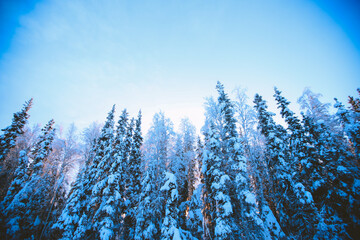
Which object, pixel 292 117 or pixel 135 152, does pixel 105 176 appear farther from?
pixel 292 117

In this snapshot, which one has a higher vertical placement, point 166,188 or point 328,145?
point 328,145

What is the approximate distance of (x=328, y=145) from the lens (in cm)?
1411

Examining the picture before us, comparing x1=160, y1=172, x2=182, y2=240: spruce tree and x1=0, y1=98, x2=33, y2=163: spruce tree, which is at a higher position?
x1=0, y1=98, x2=33, y2=163: spruce tree

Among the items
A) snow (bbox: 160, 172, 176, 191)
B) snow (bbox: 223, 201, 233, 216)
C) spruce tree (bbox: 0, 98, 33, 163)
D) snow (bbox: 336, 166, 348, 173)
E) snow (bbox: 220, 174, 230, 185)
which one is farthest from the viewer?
spruce tree (bbox: 0, 98, 33, 163)

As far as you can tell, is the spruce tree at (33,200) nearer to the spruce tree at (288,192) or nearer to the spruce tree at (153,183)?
the spruce tree at (153,183)

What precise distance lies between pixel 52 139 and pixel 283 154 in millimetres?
29851

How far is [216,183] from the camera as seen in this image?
11.4 m

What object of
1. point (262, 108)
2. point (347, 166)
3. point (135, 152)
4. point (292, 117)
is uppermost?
point (262, 108)

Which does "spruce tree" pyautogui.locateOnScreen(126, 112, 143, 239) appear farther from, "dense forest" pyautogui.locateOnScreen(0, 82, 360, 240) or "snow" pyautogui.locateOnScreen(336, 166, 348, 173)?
"snow" pyautogui.locateOnScreen(336, 166, 348, 173)

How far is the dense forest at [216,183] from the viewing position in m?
11.6

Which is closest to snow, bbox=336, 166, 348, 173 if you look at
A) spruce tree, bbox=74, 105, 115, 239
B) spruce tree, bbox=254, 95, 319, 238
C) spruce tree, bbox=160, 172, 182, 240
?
spruce tree, bbox=254, 95, 319, 238

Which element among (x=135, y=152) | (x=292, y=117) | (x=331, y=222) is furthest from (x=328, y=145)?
(x=135, y=152)

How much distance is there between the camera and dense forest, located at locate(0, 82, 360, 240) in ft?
38.2

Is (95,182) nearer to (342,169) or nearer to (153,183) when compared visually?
(153,183)
